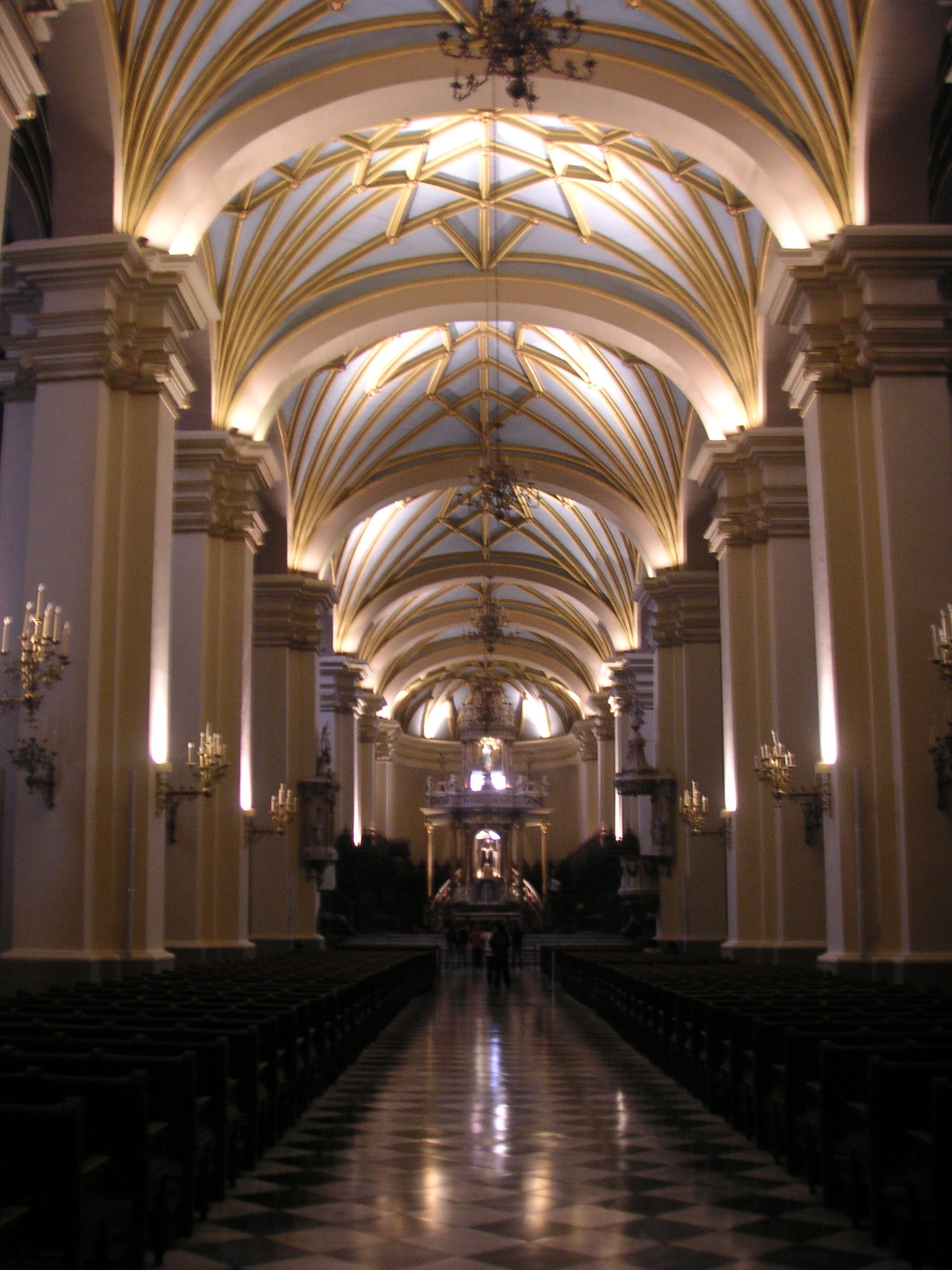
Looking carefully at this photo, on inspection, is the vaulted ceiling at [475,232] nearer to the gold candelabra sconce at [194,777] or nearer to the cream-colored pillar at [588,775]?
the gold candelabra sconce at [194,777]

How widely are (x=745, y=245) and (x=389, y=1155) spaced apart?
1247cm

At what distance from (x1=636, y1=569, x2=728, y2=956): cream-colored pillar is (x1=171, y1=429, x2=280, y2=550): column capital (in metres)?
7.65

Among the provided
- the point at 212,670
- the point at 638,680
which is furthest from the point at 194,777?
the point at 638,680

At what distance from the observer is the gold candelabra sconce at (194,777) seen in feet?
37.9

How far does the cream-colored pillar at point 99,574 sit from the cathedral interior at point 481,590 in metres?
0.04

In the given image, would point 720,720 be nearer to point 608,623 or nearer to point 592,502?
point 592,502

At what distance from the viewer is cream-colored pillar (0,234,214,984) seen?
10.6 metres

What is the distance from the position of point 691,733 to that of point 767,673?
503 centimetres

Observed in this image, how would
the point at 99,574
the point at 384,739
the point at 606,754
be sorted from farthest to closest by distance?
the point at 384,739 → the point at 606,754 → the point at 99,574

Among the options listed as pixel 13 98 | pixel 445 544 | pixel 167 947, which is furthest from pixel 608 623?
pixel 13 98

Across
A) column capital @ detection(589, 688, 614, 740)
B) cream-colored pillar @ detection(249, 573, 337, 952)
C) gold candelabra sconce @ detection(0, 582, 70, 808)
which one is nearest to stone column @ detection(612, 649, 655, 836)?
column capital @ detection(589, 688, 614, 740)

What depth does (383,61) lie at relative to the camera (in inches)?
516

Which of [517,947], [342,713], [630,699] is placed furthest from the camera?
[342,713]

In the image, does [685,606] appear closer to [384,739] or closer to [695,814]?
[695,814]
